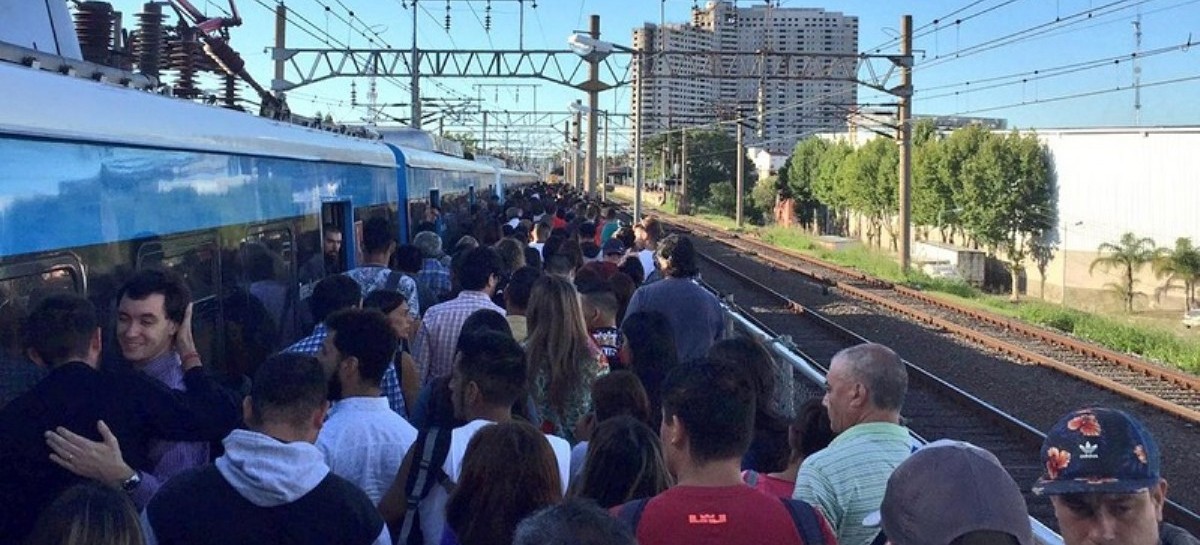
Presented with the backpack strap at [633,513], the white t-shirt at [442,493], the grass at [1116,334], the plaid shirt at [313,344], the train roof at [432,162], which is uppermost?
the train roof at [432,162]

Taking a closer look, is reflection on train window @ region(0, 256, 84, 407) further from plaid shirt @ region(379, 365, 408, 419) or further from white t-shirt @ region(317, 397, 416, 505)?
plaid shirt @ region(379, 365, 408, 419)

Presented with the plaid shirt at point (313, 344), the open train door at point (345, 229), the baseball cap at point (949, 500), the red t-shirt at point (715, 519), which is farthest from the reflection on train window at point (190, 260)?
the open train door at point (345, 229)

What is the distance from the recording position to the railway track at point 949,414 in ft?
38.4

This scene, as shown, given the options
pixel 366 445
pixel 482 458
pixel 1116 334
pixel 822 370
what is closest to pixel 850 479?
pixel 482 458

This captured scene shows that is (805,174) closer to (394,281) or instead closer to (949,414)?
(949,414)

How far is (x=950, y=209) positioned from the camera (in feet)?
158

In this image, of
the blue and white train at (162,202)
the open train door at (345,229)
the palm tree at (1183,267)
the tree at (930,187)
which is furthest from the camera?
the tree at (930,187)

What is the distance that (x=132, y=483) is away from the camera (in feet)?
12.7

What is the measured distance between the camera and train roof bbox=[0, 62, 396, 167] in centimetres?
459

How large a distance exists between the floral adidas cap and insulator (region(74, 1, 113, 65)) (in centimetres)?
714

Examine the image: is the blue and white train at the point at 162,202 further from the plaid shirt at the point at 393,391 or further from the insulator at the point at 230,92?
the plaid shirt at the point at 393,391

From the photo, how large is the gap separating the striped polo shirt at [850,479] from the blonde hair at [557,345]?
172cm

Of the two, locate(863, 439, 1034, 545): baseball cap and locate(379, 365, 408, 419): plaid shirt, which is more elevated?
locate(863, 439, 1034, 545): baseball cap

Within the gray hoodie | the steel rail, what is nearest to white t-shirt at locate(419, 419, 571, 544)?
the gray hoodie
